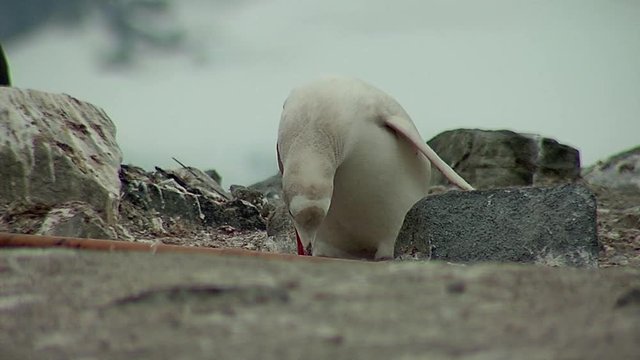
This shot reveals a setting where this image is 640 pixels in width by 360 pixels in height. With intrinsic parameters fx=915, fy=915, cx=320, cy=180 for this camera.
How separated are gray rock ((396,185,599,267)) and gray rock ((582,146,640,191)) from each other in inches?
213

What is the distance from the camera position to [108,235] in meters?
6.53

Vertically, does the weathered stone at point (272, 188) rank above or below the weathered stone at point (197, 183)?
below

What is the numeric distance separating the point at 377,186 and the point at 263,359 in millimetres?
4676

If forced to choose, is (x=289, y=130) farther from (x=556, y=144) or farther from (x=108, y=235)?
(x=556, y=144)

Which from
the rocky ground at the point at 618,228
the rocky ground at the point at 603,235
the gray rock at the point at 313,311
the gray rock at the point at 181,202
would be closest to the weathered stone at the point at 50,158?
the rocky ground at the point at 603,235

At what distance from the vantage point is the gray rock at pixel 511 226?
15.9 feet

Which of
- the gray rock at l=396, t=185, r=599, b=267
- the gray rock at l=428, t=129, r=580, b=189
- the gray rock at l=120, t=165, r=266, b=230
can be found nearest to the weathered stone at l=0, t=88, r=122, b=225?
the gray rock at l=120, t=165, r=266, b=230

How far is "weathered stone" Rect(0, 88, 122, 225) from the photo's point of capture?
6898 millimetres

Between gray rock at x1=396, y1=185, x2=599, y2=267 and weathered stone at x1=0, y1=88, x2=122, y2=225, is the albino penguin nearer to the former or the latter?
gray rock at x1=396, y1=185, x2=599, y2=267

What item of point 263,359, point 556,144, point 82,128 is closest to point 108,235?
point 82,128

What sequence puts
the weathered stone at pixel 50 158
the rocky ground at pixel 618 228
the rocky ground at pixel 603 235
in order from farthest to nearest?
the weathered stone at pixel 50 158
the rocky ground at pixel 603 235
the rocky ground at pixel 618 228

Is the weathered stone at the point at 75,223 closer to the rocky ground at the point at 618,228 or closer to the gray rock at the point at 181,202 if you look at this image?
the gray rock at the point at 181,202

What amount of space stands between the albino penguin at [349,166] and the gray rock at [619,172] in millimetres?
4359

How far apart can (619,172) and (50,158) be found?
21.0ft
